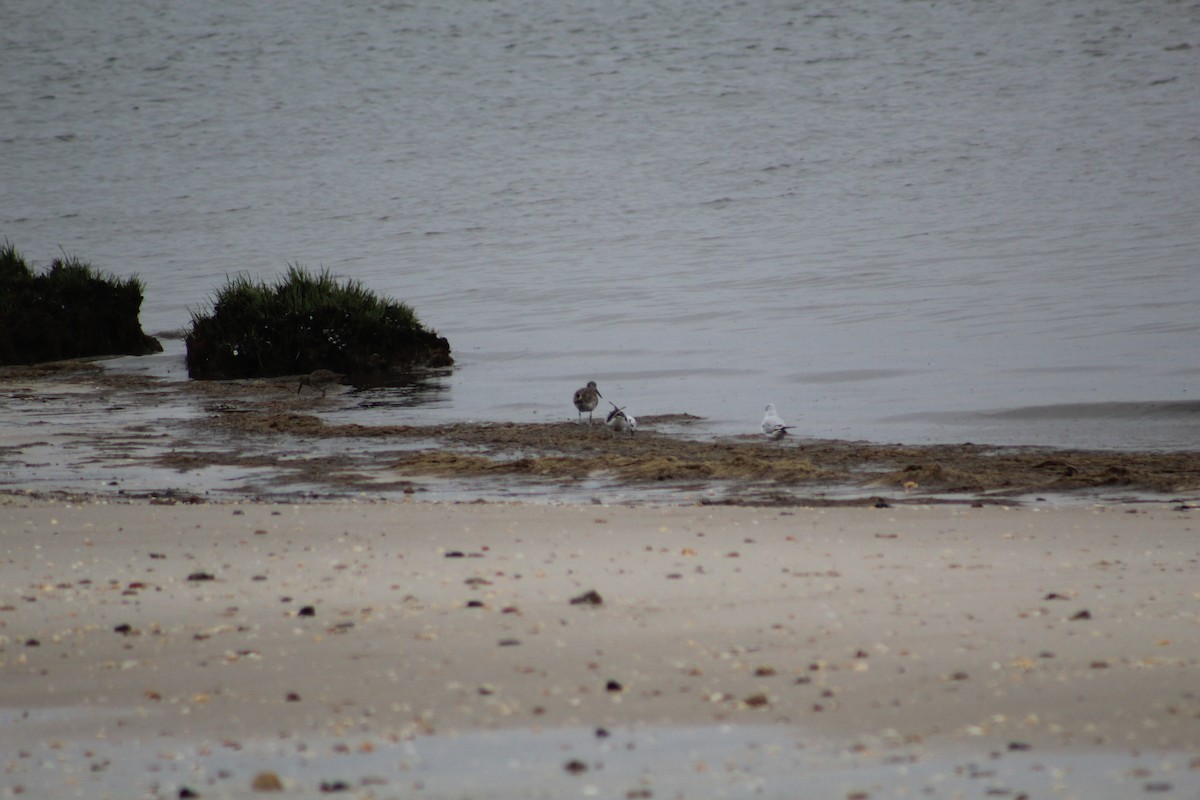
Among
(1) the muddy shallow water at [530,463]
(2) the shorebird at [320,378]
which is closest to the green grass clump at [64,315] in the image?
(2) the shorebird at [320,378]

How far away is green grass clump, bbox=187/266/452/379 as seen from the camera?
19.7m

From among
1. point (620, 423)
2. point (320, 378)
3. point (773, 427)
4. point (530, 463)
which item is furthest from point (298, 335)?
point (530, 463)

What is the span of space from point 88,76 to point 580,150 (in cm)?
5620

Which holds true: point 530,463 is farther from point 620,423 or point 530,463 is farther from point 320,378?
point 320,378

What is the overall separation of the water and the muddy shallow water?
4.89 feet

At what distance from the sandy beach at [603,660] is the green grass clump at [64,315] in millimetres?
15915

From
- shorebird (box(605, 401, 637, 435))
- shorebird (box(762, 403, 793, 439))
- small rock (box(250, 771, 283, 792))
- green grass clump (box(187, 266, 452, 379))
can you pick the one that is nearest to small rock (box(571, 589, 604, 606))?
small rock (box(250, 771, 283, 792))

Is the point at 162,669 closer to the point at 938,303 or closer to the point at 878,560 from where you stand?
the point at 878,560

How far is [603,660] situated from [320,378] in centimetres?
1466

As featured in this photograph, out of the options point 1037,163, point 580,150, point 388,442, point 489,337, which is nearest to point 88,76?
point 580,150

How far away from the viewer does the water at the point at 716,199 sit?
726 inches

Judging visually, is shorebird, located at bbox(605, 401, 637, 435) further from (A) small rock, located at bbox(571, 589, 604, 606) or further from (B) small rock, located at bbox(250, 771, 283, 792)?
(B) small rock, located at bbox(250, 771, 283, 792)

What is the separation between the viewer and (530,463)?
35.0ft

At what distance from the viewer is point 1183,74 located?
10506cm
